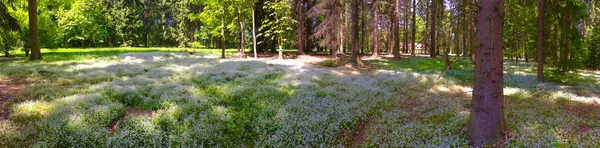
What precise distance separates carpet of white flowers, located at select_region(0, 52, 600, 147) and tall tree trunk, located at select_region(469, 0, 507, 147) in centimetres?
37

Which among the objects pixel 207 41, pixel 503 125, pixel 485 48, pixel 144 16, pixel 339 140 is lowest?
pixel 339 140

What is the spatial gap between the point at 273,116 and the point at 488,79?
472 cm

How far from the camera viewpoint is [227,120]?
7469 millimetres

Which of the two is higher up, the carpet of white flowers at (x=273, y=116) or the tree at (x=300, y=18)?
the tree at (x=300, y=18)

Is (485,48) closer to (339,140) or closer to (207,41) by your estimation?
(339,140)

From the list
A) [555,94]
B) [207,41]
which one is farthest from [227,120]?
[207,41]

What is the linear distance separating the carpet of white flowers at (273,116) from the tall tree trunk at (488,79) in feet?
1.22

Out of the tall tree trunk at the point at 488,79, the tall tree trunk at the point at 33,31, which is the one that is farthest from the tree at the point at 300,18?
the tall tree trunk at the point at 488,79

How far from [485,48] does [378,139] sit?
2.54m

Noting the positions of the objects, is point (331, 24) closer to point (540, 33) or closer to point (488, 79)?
point (540, 33)

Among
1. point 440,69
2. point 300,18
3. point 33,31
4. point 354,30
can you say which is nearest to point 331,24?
point 300,18

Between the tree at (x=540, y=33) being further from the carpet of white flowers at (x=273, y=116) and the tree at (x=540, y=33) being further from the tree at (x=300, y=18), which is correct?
the tree at (x=300, y=18)

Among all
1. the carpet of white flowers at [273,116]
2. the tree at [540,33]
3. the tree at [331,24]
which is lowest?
the carpet of white flowers at [273,116]

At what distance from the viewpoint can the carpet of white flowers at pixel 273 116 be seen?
20.1ft
